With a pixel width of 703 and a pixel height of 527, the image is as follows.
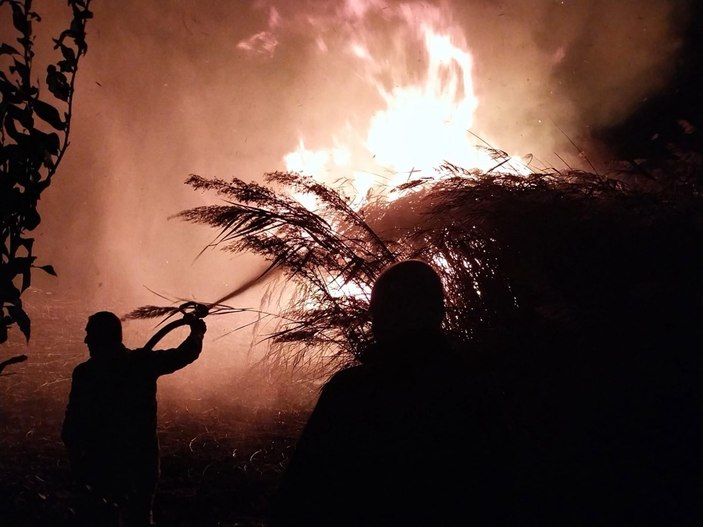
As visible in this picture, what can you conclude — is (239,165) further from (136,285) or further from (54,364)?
(54,364)

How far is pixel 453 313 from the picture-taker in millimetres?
3342

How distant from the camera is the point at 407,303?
1.42 m

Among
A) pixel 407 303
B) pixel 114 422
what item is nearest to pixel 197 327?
pixel 114 422

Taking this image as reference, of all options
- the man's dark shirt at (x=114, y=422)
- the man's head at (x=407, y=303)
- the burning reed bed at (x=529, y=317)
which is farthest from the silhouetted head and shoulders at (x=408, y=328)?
the man's dark shirt at (x=114, y=422)

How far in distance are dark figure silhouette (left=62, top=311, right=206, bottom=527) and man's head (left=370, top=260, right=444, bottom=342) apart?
1875 millimetres

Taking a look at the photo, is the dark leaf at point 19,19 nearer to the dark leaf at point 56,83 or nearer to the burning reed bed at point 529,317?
the dark leaf at point 56,83

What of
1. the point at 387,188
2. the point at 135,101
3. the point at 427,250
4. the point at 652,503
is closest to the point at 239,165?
the point at 135,101

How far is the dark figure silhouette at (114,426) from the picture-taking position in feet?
8.98

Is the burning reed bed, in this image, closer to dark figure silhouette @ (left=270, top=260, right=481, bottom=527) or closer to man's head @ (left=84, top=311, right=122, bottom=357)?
man's head @ (left=84, top=311, right=122, bottom=357)

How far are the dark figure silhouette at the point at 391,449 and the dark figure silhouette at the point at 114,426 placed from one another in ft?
5.72

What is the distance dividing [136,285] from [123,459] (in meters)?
8.89

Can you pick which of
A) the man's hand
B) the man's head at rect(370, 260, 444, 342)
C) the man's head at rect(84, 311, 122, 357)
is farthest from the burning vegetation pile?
the man's head at rect(370, 260, 444, 342)

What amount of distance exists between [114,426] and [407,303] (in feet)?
6.77

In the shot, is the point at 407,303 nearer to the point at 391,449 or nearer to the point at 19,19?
the point at 391,449
